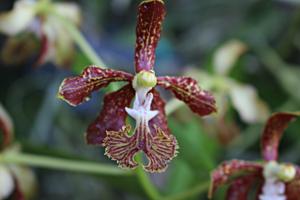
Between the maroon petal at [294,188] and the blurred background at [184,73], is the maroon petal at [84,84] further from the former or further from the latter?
the maroon petal at [294,188]

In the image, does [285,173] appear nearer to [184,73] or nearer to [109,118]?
[109,118]

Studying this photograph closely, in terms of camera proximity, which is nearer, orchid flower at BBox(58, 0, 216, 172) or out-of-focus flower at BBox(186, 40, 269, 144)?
orchid flower at BBox(58, 0, 216, 172)

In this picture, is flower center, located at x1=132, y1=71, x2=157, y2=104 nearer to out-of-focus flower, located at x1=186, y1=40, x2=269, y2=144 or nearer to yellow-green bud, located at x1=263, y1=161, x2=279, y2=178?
yellow-green bud, located at x1=263, y1=161, x2=279, y2=178

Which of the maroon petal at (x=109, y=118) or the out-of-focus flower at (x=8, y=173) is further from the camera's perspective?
the out-of-focus flower at (x=8, y=173)

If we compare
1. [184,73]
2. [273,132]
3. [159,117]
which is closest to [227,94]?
[184,73]

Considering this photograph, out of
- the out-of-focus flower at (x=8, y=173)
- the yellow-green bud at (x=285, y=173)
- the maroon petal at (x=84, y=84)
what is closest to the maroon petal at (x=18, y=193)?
the out-of-focus flower at (x=8, y=173)

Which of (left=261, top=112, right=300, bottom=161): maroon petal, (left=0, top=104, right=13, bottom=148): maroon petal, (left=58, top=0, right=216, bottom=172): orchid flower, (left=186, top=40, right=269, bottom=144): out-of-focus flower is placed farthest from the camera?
(left=186, top=40, right=269, bottom=144): out-of-focus flower

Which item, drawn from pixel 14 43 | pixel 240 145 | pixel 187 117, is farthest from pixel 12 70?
pixel 240 145

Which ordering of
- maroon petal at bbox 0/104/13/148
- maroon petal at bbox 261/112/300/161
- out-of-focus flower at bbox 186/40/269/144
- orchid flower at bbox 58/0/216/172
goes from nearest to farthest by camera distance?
orchid flower at bbox 58/0/216/172 → maroon petal at bbox 261/112/300/161 → maroon petal at bbox 0/104/13/148 → out-of-focus flower at bbox 186/40/269/144

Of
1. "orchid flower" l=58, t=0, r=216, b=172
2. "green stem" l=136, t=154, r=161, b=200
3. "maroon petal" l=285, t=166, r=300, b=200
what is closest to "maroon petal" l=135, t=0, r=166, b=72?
"orchid flower" l=58, t=0, r=216, b=172
